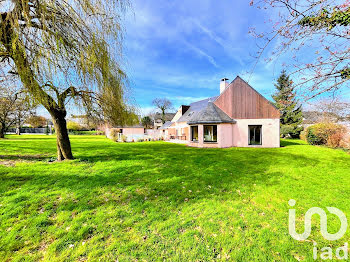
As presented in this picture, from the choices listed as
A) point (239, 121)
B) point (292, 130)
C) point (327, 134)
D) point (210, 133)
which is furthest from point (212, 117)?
point (292, 130)

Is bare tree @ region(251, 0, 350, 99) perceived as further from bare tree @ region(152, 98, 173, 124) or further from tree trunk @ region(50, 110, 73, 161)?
bare tree @ region(152, 98, 173, 124)

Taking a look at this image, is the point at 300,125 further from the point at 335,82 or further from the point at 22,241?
the point at 22,241

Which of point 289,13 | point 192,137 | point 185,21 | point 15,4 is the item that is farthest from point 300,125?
point 15,4

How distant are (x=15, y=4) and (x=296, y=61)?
713cm

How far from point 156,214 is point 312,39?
16.3 ft

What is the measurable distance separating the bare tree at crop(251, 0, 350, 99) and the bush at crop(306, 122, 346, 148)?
17214 mm

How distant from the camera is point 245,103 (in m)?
15.5

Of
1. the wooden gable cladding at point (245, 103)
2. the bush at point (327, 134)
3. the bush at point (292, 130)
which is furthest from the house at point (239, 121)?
the bush at point (292, 130)

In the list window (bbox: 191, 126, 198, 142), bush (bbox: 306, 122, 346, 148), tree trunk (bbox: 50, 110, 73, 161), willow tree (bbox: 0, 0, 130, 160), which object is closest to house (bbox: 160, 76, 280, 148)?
window (bbox: 191, 126, 198, 142)

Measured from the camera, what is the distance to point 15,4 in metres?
3.98

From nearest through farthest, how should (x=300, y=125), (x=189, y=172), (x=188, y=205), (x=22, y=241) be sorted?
(x=22, y=241) < (x=188, y=205) < (x=189, y=172) < (x=300, y=125)

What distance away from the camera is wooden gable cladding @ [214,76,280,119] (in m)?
15.2

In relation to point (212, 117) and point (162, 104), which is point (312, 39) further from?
point (162, 104)

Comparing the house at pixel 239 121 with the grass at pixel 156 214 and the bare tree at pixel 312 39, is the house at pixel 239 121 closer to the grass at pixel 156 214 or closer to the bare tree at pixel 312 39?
the grass at pixel 156 214
